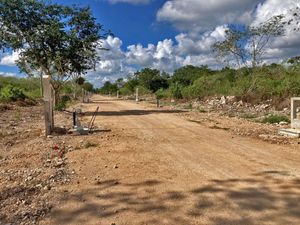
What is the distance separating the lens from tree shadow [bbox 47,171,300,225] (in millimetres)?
4430

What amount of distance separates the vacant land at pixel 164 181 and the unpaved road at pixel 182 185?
0.04 feet

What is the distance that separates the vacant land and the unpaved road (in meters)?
0.01

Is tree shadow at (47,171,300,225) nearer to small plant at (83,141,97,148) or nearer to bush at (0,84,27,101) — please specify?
small plant at (83,141,97,148)

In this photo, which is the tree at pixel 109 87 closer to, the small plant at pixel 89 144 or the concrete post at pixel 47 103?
the concrete post at pixel 47 103

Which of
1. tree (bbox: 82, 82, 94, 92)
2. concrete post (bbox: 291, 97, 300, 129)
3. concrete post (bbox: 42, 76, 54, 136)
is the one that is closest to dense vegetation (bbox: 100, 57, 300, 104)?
concrete post (bbox: 291, 97, 300, 129)

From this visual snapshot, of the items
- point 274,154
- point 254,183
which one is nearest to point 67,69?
point 274,154

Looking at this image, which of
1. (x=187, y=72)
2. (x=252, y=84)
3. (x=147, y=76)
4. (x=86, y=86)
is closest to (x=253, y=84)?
(x=252, y=84)

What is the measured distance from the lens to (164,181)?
598 centimetres

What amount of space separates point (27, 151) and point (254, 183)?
5.39 metres

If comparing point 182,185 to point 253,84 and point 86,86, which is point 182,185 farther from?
point 86,86

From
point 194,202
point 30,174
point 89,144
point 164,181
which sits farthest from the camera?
point 89,144

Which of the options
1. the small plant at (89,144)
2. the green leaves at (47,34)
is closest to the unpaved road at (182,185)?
the small plant at (89,144)

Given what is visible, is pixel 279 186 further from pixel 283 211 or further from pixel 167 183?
pixel 167 183

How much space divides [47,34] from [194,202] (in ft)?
57.4
